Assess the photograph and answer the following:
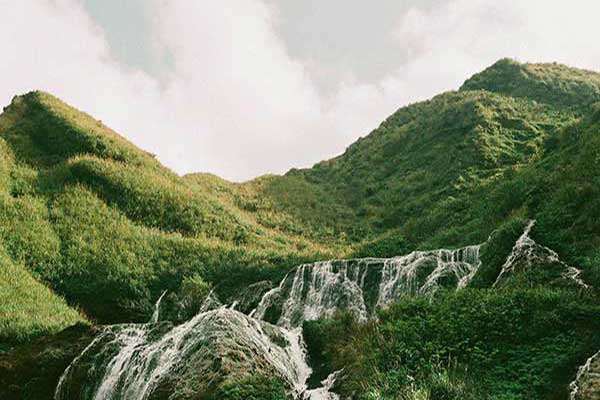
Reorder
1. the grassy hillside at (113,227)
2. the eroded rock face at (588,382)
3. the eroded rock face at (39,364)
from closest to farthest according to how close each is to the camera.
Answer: the eroded rock face at (588,382), the eroded rock face at (39,364), the grassy hillside at (113,227)

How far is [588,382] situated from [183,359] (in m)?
8.34

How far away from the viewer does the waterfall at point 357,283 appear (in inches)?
780

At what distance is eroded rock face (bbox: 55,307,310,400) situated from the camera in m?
12.0

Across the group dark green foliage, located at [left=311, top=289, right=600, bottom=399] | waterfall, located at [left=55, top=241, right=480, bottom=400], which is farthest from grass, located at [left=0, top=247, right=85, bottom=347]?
dark green foliage, located at [left=311, top=289, right=600, bottom=399]

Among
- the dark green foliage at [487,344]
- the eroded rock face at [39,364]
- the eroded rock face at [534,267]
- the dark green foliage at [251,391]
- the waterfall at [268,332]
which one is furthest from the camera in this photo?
the eroded rock face at [39,364]

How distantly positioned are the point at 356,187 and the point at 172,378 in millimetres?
40448

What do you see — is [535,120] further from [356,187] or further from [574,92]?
[356,187]

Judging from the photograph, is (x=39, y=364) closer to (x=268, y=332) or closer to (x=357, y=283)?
Answer: (x=268, y=332)

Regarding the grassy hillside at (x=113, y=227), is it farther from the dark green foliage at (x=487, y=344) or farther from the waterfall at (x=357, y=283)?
the dark green foliage at (x=487, y=344)

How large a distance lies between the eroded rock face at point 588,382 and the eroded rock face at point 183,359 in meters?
5.73

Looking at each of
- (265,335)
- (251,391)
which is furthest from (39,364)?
(251,391)

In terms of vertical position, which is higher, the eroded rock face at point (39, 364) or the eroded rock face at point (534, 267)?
the eroded rock face at point (534, 267)

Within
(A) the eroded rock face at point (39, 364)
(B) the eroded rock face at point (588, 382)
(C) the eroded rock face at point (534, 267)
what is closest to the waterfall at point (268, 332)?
(A) the eroded rock face at point (39, 364)

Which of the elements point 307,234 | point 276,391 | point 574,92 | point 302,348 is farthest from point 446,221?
point 574,92
